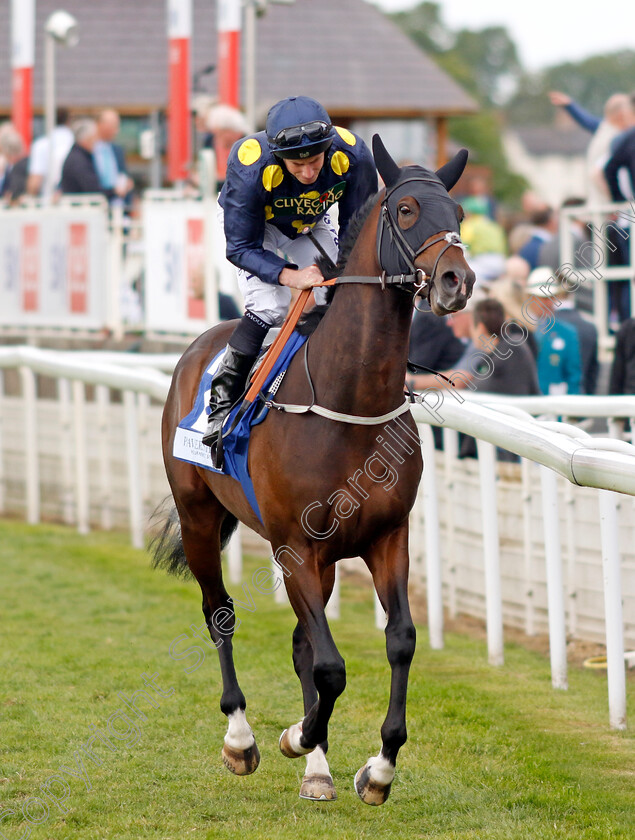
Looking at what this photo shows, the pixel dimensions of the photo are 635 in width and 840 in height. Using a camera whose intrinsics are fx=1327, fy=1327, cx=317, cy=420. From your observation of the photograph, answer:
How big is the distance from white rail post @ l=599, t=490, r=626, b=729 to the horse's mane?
136 cm

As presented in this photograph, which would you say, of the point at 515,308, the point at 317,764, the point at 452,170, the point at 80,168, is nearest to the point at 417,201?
the point at 452,170

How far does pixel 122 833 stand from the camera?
4.19 metres

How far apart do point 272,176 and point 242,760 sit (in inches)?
81.0

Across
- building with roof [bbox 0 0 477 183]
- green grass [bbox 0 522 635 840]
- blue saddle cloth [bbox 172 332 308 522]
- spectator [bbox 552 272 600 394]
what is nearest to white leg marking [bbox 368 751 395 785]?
green grass [bbox 0 522 635 840]

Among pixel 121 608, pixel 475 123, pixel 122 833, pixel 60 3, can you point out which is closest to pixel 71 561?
pixel 121 608

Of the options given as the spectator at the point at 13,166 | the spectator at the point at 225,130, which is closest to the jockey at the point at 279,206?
the spectator at the point at 225,130

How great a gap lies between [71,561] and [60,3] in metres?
24.0

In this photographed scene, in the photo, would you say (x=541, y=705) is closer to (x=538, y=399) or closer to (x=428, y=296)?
(x=538, y=399)

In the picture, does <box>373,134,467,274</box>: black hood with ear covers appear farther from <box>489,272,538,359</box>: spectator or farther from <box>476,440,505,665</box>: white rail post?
<box>489,272,538,359</box>: spectator

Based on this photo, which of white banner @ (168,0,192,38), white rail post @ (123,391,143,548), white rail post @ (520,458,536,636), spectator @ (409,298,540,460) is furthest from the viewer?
white banner @ (168,0,192,38)

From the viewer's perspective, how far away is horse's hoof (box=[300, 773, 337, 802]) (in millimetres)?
4480

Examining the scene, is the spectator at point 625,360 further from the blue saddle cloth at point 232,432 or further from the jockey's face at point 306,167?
the jockey's face at point 306,167

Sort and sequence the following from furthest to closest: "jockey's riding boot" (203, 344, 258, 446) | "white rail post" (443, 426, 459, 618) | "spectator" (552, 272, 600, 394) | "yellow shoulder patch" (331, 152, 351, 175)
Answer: "spectator" (552, 272, 600, 394), "white rail post" (443, 426, 459, 618), "jockey's riding boot" (203, 344, 258, 446), "yellow shoulder patch" (331, 152, 351, 175)

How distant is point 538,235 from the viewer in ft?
39.8
